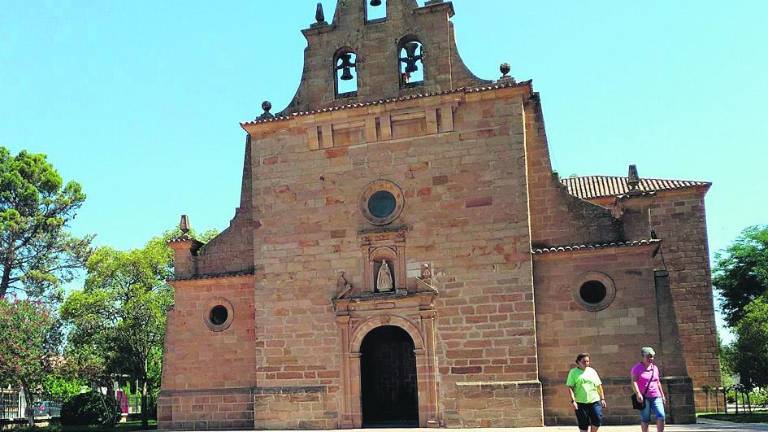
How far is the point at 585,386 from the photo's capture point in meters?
11.9

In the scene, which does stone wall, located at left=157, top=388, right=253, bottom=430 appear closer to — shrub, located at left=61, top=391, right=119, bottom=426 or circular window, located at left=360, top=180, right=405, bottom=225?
circular window, located at left=360, top=180, right=405, bottom=225

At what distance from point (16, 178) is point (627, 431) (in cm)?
3153

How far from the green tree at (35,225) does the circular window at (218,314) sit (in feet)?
60.8

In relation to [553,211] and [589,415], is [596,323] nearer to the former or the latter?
[553,211]

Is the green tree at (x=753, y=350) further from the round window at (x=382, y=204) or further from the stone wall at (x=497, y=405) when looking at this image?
the round window at (x=382, y=204)

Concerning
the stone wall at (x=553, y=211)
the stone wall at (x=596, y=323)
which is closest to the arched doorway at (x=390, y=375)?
the stone wall at (x=596, y=323)

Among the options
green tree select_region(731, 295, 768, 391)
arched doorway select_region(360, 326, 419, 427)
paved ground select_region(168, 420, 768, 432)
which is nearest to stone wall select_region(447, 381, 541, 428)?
paved ground select_region(168, 420, 768, 432)

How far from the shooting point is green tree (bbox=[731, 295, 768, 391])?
2467 cm

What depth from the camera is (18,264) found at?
36.8 meters

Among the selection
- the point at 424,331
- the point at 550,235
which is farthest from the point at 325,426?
the point at 550,235

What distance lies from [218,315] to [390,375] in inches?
205

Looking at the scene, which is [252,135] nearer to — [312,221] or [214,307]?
[312,221]

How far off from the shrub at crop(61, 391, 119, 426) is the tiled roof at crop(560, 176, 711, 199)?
1859 cm

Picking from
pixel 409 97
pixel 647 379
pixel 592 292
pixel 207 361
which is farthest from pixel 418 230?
pixel 647 379
